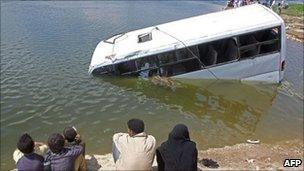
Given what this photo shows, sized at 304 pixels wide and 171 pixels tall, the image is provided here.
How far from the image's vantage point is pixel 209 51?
17.9m

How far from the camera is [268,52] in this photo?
709 inches

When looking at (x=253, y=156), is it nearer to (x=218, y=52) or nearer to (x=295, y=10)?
(x=218, y=52)

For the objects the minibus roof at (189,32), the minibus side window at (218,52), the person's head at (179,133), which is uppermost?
the person's head at (179,133)

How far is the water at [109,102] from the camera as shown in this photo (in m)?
14.1

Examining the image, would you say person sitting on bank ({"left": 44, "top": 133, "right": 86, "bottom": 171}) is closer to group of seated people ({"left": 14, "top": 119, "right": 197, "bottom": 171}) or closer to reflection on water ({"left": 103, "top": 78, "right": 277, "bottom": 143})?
group of seated people ({"left": 14, "top": 119, "right": 197, "bottom": 171})

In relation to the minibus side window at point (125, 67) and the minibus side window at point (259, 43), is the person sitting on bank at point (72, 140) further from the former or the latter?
the minibus side window at point (259, 43)

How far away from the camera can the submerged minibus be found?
17469 mm

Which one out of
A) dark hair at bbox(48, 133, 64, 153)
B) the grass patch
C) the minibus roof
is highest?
dark hair at bbox(48, 133, 64, 153)

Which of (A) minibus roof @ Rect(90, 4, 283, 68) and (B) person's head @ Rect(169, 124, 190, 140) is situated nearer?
(B) person's head @ Rect(169, 124, 190, 140)

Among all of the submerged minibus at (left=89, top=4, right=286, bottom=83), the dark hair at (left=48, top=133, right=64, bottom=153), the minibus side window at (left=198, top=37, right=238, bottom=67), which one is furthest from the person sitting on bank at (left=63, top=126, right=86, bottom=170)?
the minibus side window at (left=198, top=37, right=238, bottom=67)

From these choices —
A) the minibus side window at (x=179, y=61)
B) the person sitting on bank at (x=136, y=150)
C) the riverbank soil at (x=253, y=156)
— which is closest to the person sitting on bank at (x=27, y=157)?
the person sitting on bank at (x=136, y=150)

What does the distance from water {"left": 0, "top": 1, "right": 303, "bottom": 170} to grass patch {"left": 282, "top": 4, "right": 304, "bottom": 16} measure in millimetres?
19037

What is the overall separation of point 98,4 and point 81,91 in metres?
23.3

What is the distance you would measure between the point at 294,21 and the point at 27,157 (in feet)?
112
